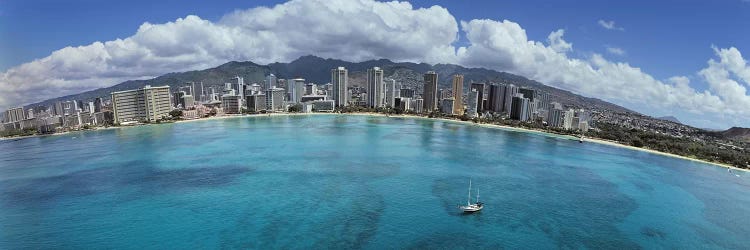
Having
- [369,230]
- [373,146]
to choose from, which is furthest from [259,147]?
[369,230]

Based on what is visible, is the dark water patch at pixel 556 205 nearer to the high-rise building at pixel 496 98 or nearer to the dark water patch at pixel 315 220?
the dark water patch at pixel 315 220

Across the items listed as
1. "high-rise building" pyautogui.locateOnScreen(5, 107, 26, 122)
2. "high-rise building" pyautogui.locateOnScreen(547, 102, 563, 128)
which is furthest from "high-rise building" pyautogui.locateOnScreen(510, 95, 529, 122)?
"high-rise building" pyautogui.locateOnScreen(5, 107, 26, 122)

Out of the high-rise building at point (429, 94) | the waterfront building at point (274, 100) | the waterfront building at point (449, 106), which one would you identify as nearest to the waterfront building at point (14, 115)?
the waterfront building at point (274, 100)

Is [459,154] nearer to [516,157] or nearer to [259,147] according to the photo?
[516,157]

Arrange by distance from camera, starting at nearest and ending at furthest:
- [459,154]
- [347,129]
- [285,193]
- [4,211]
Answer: [4,211] < [285,193] < [459,154] < [347,129]

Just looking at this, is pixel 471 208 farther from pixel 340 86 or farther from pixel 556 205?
pixel 340 86

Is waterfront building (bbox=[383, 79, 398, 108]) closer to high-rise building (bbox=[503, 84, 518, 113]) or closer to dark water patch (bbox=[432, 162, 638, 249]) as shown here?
high-rise building (bbox=[503, 84, 518, 113])
